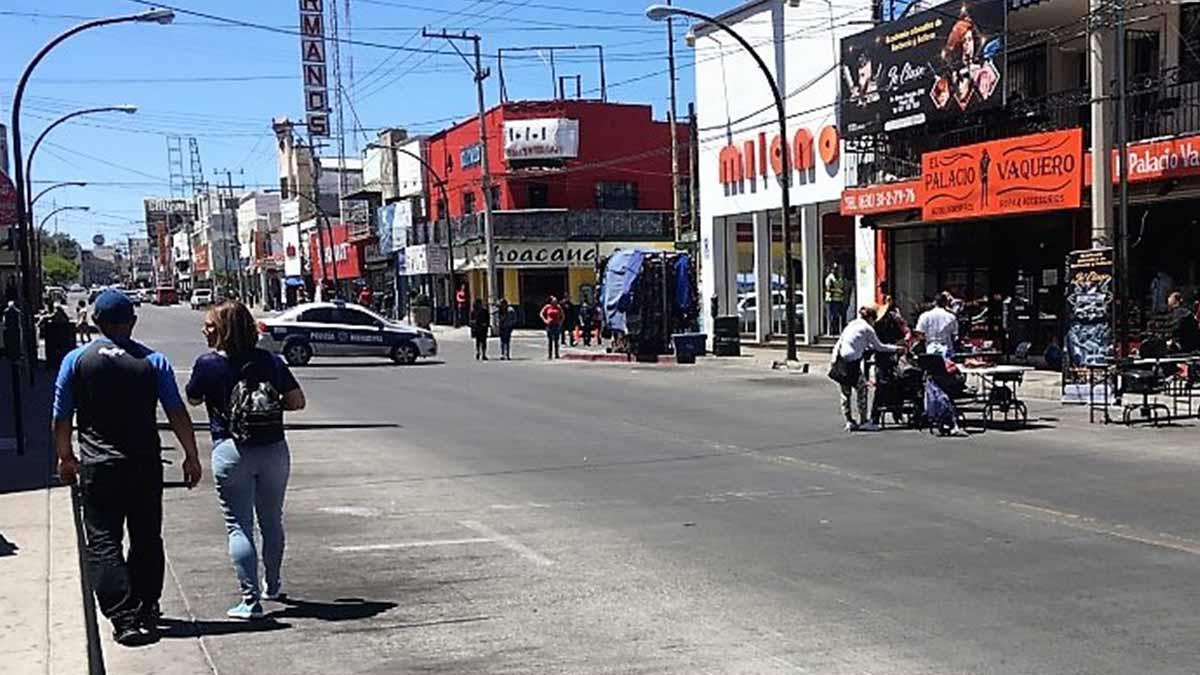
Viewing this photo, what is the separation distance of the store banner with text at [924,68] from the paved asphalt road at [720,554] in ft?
31.7

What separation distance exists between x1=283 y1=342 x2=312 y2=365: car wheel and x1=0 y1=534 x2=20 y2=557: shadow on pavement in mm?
23466

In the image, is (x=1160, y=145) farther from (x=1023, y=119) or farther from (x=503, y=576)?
(x=503, y=576)

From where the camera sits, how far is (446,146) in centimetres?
5838

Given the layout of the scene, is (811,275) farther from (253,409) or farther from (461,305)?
(253,409)

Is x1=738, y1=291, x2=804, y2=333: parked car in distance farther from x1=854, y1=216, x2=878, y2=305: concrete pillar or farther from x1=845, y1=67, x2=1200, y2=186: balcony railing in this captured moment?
x1=845, y1=67, x2=1200, y2=186: balcony railing

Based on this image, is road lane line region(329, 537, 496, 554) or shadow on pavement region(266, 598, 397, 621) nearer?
shadow on pavement region(266, 598, 397, 621)

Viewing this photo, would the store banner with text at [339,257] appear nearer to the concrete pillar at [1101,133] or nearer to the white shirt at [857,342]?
the concrete pillar at [1101,133]

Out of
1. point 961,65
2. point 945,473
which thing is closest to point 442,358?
point 961,65

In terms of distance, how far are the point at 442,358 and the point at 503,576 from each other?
90.7ft

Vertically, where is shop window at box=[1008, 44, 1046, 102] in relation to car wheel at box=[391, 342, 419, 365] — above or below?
above

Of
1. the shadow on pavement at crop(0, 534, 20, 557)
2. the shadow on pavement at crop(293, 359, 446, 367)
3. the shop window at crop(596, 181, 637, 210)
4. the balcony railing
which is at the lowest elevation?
the shadow on pavement at crop(293, 359, 446, 367)

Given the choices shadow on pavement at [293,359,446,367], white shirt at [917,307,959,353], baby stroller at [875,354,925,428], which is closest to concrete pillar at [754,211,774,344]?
shadow on pavement at [293,359,446,367]

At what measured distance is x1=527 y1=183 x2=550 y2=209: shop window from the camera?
5178cm

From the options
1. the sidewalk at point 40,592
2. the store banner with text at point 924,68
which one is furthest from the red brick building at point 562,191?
the sidewalk at point 40,592
